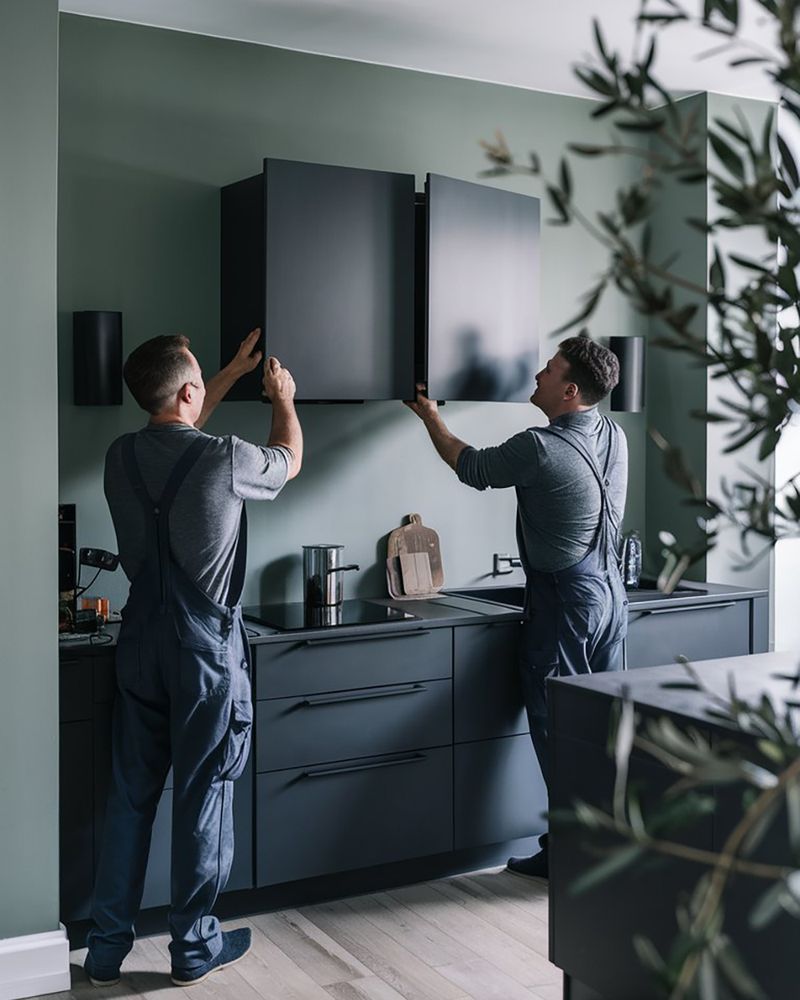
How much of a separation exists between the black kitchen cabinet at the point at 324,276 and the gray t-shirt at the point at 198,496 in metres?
0.64

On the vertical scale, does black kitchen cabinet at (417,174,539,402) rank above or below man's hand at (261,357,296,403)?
above

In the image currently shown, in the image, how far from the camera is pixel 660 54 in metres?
4.34

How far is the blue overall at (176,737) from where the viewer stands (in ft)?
10.8

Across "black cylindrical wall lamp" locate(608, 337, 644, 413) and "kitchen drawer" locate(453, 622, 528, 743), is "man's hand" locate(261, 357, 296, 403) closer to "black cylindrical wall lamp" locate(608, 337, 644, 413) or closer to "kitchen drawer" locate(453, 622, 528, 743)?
"kitchen drawer" locate(453, 622, 528, 743)

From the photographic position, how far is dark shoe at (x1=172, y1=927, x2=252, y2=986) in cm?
336

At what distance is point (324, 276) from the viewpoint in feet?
13.1

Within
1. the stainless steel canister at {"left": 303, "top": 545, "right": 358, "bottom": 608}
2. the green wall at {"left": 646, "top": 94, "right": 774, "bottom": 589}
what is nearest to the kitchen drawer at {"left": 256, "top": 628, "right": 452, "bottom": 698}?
the stainless steel canister at {"left": 303, "top": 545, "right": 358, "bottom": 608}

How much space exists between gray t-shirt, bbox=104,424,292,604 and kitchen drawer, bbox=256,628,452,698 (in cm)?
47

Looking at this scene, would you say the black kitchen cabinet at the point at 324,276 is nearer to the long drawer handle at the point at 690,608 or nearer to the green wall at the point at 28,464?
the green wall at the point at 28,464

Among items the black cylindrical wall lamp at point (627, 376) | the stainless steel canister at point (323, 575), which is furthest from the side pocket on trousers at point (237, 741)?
the black cylindrical wall lamp at point (627, 376)

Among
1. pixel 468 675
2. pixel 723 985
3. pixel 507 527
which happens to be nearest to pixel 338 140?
pixel 507 527

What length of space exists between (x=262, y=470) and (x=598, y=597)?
125cm

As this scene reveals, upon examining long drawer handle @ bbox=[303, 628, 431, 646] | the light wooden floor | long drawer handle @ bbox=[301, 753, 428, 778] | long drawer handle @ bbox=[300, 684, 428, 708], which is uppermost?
long drawer handle @ bbox=[303, 628, 431, 646]

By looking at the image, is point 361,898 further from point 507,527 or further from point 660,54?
point 660,54
